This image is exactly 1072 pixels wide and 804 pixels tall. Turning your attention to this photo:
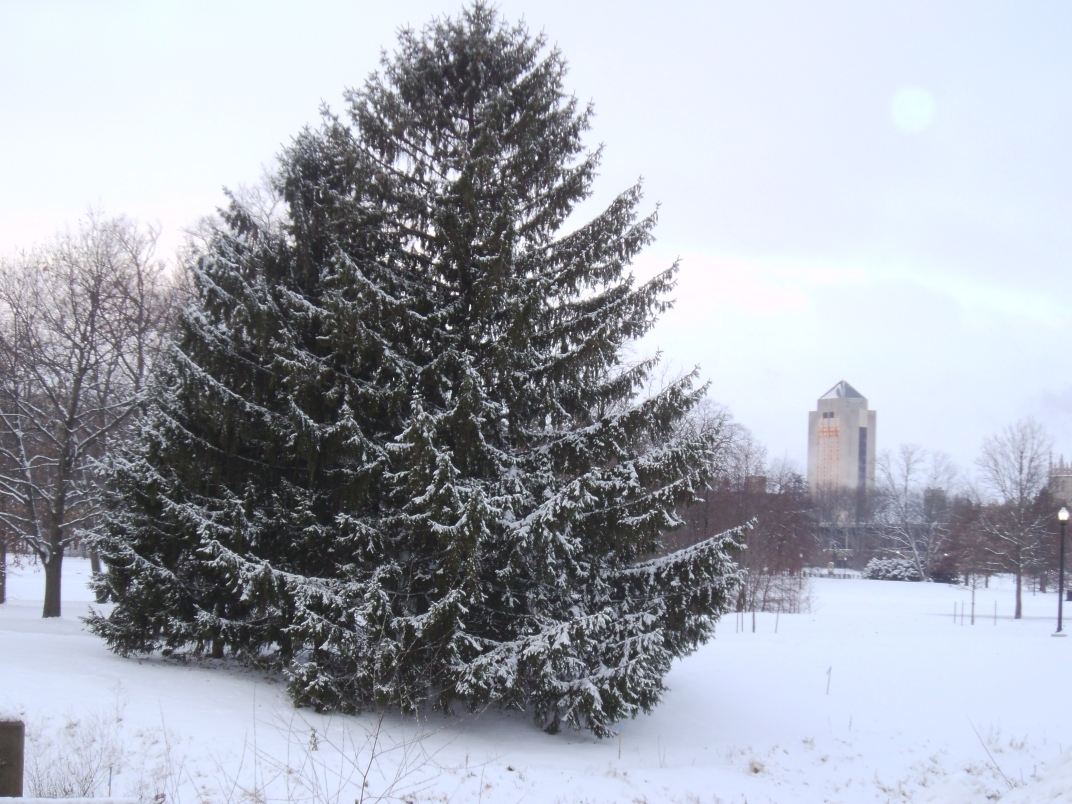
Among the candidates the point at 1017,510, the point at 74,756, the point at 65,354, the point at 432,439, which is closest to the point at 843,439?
the point at 1017,510

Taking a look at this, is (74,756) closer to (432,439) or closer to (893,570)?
(432,439)

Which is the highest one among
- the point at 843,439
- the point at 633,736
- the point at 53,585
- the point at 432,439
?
the point at 843,439

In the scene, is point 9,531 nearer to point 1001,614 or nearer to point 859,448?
point 1001,614

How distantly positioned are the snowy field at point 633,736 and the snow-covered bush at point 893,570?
135ft

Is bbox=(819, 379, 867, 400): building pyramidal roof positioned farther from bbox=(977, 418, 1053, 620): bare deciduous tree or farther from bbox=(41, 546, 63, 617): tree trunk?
bbox=(41, 546, 63, 617): tree trunk

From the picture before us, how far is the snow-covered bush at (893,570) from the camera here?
54.9m

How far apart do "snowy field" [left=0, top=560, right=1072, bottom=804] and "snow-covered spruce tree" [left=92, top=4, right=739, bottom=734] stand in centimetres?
65

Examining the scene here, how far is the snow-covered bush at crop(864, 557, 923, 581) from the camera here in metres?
54.9

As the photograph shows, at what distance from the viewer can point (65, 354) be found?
18.8 metres

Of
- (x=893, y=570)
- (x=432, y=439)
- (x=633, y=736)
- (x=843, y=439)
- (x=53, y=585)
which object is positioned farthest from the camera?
(x=843, y=439)

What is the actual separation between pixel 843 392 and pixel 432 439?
404 ft

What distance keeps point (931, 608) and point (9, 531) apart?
3640cm

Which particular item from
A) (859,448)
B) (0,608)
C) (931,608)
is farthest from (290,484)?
(859,448)

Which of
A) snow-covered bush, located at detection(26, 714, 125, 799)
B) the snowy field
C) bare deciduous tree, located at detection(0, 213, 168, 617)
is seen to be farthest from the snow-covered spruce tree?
bare deciduous tree, located at detection(0, 213, 168, 617)
